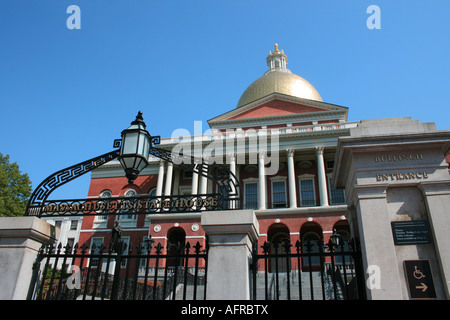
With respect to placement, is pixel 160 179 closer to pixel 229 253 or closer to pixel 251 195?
pixel 251 195

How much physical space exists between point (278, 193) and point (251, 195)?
2632mm

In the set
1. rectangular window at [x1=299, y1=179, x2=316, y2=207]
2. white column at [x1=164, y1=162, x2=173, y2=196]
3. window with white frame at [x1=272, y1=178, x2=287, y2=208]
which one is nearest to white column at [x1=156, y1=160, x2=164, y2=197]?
white column at [x1=164, y1=162, x2=173, y2=196]

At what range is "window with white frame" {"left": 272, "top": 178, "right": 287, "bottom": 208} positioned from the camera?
3559 cm

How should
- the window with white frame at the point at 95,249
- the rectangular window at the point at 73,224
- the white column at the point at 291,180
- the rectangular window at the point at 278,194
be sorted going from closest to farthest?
1. the window with white frame at the point at 95,249
2. the white column at the point at 291,180
3. the rectangular window at the point at 278,194
4. the rectangular window at the point at 73,224

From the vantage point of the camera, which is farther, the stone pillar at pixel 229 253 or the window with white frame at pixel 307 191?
the window with white frame at pixel 307 191

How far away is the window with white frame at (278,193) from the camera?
35.6 meters

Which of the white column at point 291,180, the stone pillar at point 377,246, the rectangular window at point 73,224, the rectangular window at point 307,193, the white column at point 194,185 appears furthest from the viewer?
the rectangular window at point 73,224

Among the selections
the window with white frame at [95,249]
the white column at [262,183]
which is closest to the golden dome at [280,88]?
the white column at [262,183]

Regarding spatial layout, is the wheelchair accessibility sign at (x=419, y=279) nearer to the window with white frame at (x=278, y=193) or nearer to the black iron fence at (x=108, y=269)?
the black iron fence at (x=108, y=269)

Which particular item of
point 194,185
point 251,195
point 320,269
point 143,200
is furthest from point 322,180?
point 143,200

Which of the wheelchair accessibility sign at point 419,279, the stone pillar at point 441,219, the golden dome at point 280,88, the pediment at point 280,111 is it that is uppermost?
the golden dome at point 280,88

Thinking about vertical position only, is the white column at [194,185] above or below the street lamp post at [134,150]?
above

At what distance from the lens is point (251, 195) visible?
36500mm

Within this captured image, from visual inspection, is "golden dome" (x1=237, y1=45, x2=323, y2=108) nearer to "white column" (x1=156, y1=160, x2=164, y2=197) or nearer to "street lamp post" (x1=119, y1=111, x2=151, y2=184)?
"white column" (x1=156, y1=160, x2=164, y2=197)
